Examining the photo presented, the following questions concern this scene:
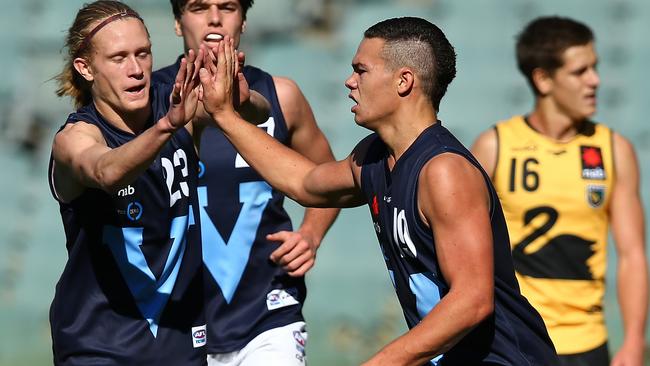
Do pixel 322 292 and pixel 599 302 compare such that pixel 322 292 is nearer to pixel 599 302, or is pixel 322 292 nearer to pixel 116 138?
pixel 599 302

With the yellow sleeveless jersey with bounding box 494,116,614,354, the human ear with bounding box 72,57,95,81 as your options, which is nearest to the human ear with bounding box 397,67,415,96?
the human ear with bounding box 72,57,95,81

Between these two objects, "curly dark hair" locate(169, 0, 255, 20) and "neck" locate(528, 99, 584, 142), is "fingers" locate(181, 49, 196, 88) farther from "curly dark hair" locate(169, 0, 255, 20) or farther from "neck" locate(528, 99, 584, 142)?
"neck" locate(528, 99, 584, 142)

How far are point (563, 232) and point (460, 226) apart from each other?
8.07 ft

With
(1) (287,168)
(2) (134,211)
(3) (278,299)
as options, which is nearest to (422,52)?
(1) (287,168)

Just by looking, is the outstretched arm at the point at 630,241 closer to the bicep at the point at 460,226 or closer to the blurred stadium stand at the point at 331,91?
the bicep at the point at 460,226

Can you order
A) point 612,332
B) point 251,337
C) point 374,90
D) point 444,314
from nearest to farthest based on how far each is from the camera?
point 444,314, point 374,90, point 251,337, point 612,332

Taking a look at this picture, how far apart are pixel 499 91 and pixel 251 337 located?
5.85 meters

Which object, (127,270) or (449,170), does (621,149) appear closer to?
(449,170)

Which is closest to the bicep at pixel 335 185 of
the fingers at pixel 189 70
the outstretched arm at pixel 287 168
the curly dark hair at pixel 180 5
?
the outstretched arm at pixel 287 168

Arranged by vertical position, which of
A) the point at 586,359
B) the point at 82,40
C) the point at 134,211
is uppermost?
the point at 82,40

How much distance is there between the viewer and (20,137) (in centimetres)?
1129

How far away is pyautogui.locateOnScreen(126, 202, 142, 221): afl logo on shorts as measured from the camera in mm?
4801

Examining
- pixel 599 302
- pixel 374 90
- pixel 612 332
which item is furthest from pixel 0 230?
pixel 374 90

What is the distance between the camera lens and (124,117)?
16.0 ft
